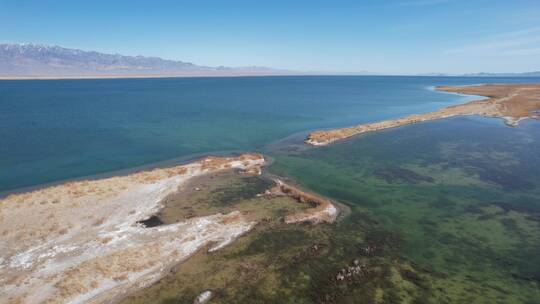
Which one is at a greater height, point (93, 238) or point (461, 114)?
point (461, 114)

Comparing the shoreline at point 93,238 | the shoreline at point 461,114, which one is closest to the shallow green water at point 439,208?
the shoreline at point 461,114

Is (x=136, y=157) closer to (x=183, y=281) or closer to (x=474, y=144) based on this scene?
(x=183, y=281)

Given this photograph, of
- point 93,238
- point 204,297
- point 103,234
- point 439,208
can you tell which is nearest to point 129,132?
point 103,234

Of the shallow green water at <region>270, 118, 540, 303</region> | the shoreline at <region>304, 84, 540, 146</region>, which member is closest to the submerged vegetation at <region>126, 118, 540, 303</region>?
the shallow green water at <region>270, 118, 540, 303</region>

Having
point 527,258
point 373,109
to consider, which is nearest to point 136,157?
point 527,258

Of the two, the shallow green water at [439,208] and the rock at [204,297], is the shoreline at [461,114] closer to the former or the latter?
the shallow green water at [439,208]

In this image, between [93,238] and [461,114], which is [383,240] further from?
[461,114]

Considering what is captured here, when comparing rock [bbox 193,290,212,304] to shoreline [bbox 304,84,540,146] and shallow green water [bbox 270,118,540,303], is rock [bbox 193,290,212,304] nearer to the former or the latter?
shallow green water [bbox 270,118,540,303]

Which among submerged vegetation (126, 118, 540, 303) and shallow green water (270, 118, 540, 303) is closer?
submerged vegetation (126, 118, 540, 303)

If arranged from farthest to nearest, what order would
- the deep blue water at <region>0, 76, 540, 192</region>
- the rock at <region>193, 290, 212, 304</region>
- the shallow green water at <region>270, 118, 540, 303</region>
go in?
the deep blue water at <region>0, 76, 540, 192</region> < the shallow green water at <region>270, 118, 540, 303</region> < the rock at <region>193, 290, 212, 304</region>
